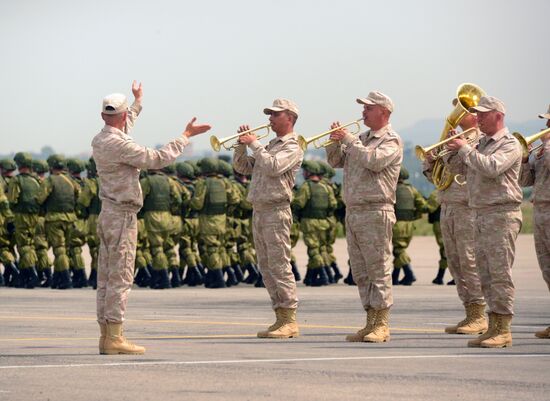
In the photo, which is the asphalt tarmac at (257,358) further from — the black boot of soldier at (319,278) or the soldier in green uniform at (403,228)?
the black boot of soldier at (319,278)

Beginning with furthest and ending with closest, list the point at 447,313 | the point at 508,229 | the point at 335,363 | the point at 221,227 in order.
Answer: the point at 221,227 → the point at 447,313 → the point at 508,229 → the point at 335,363

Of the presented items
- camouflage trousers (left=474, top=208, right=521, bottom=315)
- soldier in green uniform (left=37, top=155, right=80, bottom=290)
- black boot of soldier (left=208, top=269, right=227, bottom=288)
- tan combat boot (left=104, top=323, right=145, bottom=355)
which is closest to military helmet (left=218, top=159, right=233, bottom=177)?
black boot of soldier (left=208, top=269, right=227, bottom=288)

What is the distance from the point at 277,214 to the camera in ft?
51.8

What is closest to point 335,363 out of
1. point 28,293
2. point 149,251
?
point 28,293

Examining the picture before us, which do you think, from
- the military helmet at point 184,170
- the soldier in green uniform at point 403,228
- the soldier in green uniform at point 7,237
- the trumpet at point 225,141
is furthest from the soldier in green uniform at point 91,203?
the trumpet at point 225,141

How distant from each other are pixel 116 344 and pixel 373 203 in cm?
293

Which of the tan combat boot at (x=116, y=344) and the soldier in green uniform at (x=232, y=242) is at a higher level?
the soldier in green uniform at (x=232, y=242)

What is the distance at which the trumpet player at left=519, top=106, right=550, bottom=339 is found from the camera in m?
15.5

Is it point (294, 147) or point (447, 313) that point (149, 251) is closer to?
point (447, 313)

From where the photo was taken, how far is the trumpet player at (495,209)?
563 inches

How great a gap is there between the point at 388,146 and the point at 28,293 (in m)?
11.3

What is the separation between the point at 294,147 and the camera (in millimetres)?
15836

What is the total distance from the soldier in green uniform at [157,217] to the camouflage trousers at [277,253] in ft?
35.0

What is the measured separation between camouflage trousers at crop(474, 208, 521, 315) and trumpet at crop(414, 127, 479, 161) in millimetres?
817
